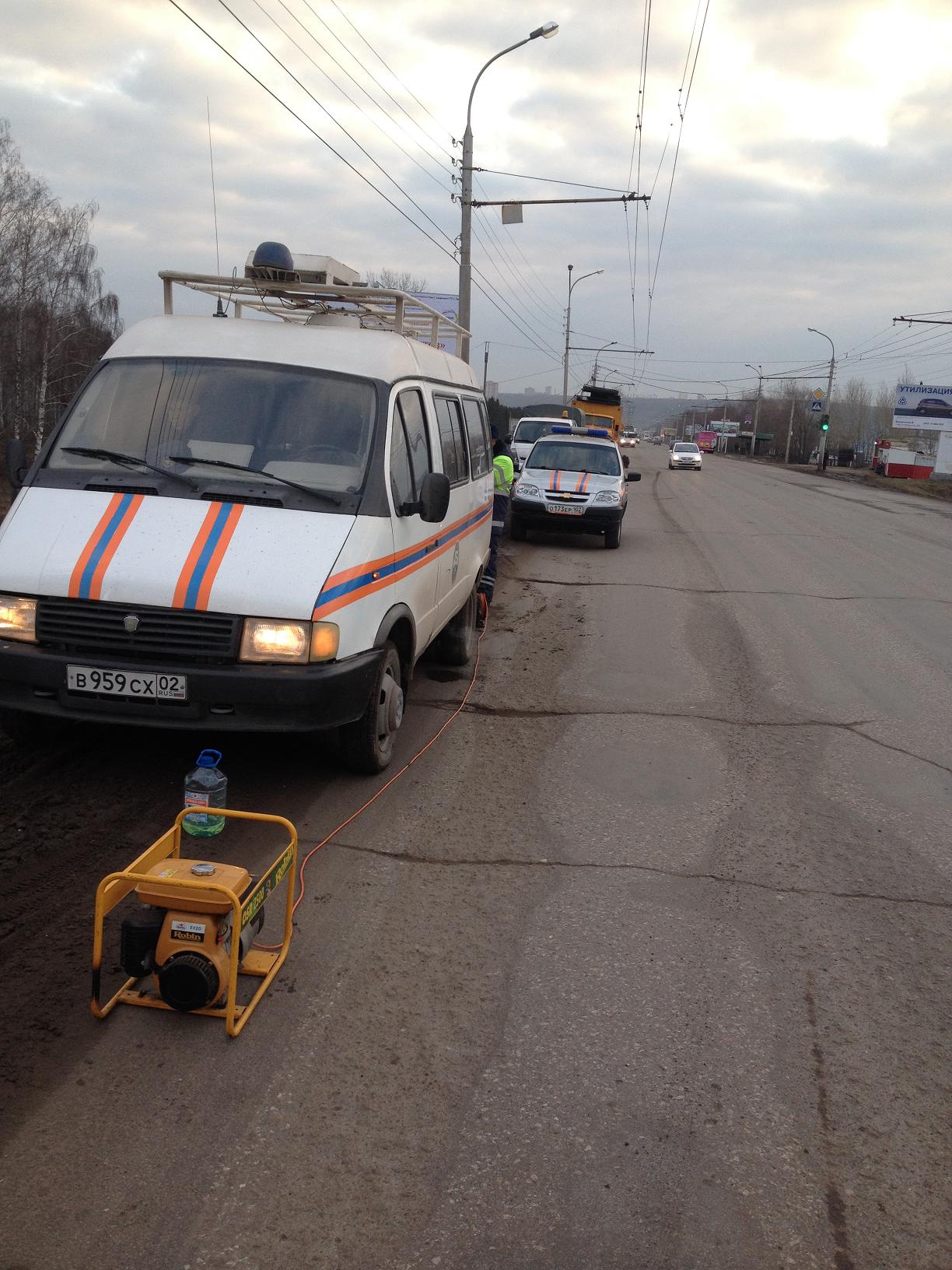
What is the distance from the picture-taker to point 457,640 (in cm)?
775

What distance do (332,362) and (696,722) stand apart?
10.6 ft

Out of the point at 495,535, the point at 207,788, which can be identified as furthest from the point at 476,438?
the point at 207,788

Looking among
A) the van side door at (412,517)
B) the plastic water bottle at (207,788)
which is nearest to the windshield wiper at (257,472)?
the van side door at (412,517)

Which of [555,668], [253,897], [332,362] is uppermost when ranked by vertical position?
[332,362]

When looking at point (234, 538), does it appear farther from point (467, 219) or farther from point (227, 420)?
point (467, 219)

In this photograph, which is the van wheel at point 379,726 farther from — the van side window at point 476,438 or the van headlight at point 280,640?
the van side window at point 476,438

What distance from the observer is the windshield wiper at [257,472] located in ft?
16.2

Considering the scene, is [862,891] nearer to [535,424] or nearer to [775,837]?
[775,837]

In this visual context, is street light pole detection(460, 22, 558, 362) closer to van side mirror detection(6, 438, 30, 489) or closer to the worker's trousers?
the worker's trousers

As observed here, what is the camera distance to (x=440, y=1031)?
3158 mm

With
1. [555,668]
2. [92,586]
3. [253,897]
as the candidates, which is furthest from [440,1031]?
[555,668]

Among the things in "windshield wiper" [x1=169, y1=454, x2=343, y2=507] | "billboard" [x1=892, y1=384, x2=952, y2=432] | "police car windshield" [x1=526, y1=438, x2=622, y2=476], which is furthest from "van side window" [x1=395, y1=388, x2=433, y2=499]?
"billboard" [x1=892, y1=384, x2=952, y2=432]

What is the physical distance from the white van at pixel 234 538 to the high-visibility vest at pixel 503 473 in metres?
5.04

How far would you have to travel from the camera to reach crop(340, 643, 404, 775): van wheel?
4.98 m
